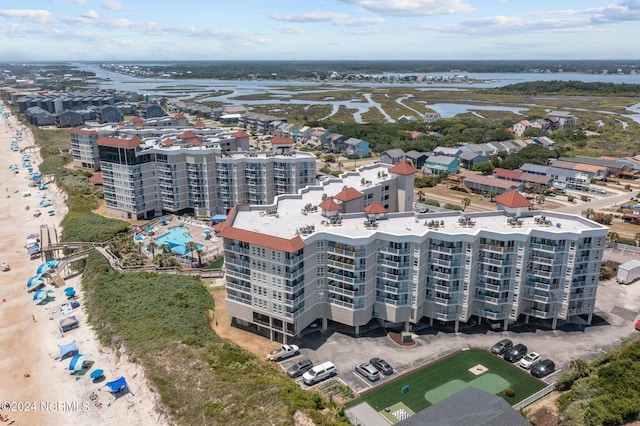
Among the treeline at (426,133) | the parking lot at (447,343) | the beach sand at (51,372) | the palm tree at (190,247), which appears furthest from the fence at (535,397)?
the treeline at (426,133)

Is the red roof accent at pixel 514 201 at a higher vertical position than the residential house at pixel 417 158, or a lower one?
higher

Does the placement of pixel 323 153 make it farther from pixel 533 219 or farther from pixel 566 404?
pixel 566 404

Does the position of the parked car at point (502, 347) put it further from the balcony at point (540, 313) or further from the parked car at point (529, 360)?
the balcony at point (540, 313)

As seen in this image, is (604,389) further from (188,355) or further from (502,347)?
(188,355)

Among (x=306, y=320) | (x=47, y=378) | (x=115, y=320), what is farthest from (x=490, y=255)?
(x=47, y=378)

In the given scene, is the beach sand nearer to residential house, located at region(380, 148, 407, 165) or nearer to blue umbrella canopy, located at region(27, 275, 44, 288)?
blue umbrella canopy, located at region(27, 275, 44, 288)

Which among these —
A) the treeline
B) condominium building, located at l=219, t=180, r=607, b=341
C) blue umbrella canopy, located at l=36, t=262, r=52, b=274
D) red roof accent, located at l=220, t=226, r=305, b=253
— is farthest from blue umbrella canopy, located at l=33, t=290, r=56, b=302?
the treeline

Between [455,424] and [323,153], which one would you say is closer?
[455,424]
